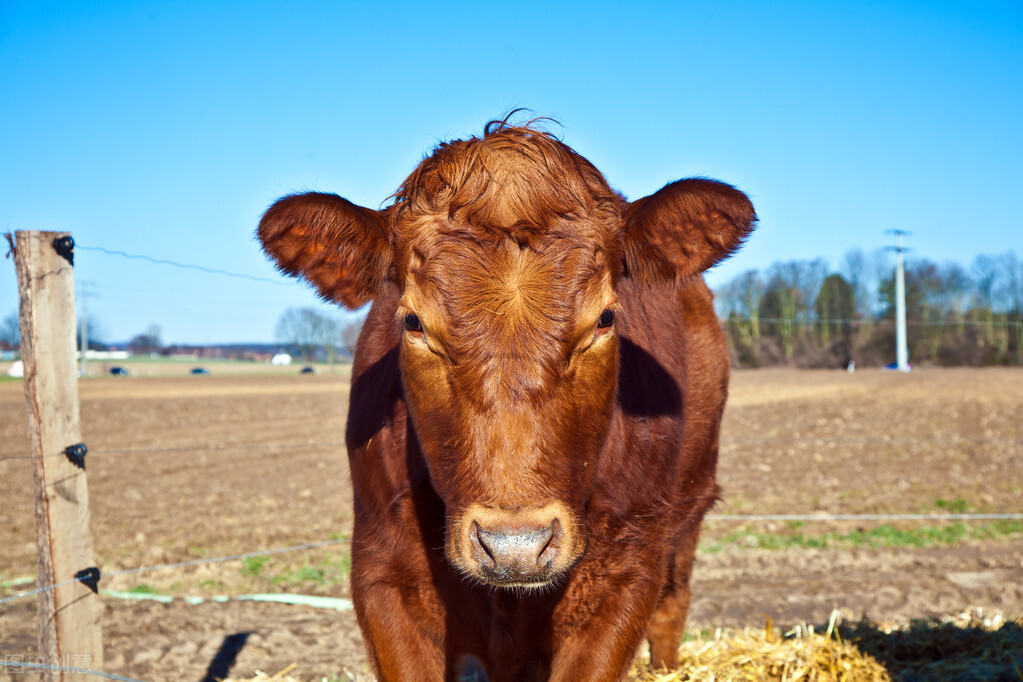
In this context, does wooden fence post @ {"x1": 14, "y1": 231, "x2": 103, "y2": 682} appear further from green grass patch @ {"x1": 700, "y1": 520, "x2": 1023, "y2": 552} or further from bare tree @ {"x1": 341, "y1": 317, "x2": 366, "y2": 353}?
green grass patch @ {"x1": 700, "y1": 520, "x2": 1023, "y2": 552}

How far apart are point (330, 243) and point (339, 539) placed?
6063 millimetres

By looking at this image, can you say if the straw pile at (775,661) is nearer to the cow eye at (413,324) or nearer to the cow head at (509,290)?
the cow head at (509,290)

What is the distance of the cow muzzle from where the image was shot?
2.17 meters

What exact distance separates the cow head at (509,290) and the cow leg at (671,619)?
247cm

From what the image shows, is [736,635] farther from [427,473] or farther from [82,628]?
[82,628]

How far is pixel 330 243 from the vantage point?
114 inches

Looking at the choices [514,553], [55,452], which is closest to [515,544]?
[514,553]

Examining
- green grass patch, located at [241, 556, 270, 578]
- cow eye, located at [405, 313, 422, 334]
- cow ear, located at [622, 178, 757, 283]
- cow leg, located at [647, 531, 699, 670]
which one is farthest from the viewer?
green grass patch, located at [241, 556, 270, 578]

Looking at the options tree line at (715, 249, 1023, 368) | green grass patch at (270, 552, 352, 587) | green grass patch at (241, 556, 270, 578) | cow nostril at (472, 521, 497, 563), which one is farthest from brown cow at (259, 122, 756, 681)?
tree line at (715, 249, 1023, 368)

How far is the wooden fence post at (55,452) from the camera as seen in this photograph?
365 cm

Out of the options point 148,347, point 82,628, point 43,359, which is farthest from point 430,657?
point 148,347

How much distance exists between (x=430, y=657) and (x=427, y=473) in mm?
709

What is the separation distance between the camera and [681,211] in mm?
2951

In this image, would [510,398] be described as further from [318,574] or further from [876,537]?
[876,537]
